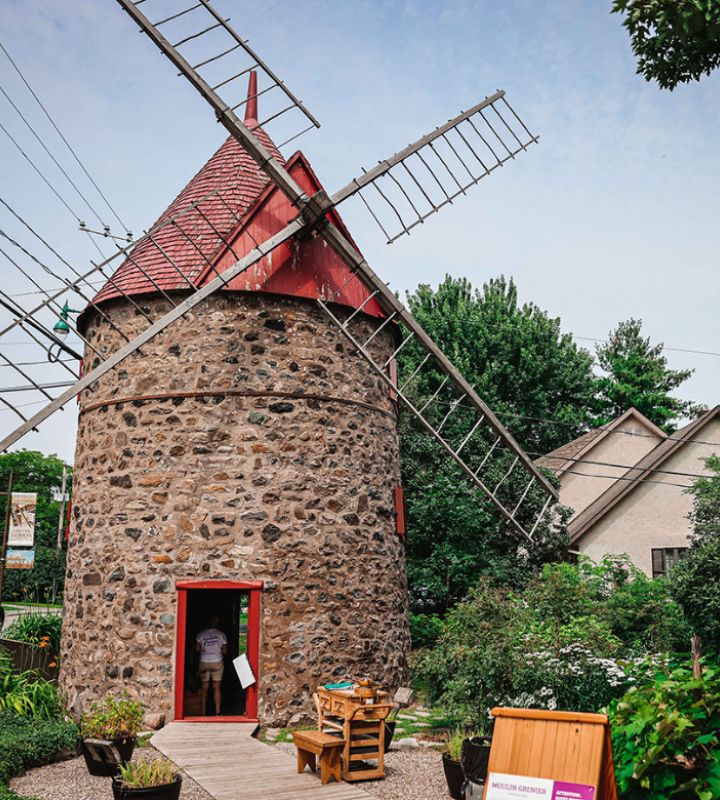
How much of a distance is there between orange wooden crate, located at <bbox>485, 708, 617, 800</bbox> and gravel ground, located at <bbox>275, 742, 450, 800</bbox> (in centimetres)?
285

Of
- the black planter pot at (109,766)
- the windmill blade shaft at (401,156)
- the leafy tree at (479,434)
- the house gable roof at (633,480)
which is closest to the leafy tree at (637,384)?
the leafy tree at (479,434)

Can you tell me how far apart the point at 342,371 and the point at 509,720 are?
7.17m

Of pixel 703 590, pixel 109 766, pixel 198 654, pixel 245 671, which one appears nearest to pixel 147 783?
pixel 109 766

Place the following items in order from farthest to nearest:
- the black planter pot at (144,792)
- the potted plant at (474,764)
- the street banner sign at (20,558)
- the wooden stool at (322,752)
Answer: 1. the street banner sign at (20,558)
2. the wooden stool at (322,752)
3. the potted plant at (474,764)
4. the black planter pot at (144,792)

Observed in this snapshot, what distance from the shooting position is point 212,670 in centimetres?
1095

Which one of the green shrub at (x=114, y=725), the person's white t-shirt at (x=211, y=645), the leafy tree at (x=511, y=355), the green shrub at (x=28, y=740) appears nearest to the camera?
the green shrub at (x=28, y=740)

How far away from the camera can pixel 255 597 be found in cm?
1037

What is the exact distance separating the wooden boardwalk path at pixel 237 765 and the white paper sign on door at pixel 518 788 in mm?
2800

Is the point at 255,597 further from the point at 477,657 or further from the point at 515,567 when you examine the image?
the point at 515,567

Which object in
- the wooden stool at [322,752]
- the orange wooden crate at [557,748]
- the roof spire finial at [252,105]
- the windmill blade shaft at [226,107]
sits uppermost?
the roof spire finial at [252,105]

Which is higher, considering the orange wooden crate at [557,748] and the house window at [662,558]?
the house window at [662,558]

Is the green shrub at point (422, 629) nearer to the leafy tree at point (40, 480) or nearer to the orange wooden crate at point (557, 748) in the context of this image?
the orange wooden crate at point (557, 748)

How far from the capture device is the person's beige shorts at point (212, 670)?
10836 mm

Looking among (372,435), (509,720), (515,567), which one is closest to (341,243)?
(372,435)
